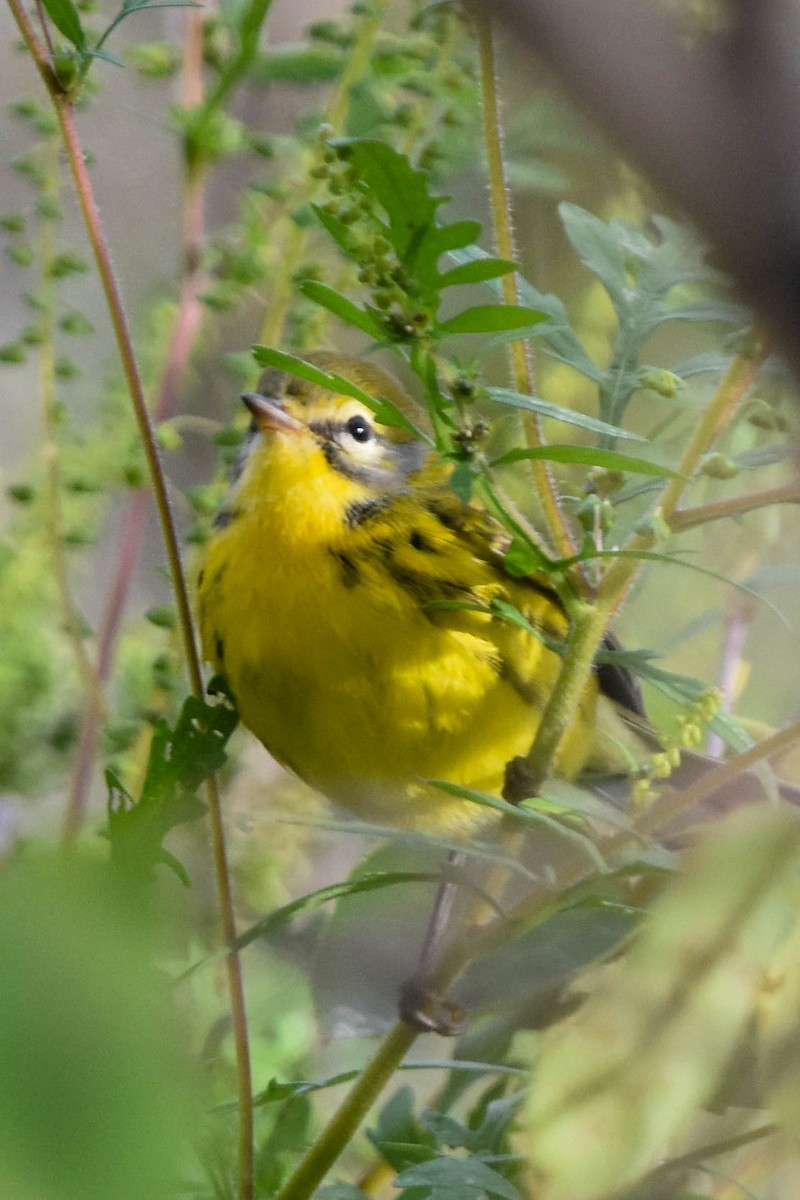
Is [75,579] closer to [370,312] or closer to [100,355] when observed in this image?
[100,355]

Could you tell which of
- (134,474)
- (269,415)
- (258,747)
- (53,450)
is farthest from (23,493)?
(258,747)

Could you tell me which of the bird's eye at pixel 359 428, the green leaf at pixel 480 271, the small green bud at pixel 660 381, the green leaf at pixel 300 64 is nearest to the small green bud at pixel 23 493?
the bird's eye at pixel 359 428

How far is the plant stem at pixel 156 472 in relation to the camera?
0.93 metres

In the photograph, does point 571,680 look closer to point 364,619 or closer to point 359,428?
point 364,619

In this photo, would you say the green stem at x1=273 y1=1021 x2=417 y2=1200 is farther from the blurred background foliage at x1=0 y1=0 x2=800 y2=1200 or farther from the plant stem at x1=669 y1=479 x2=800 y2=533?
the plant stem at x1=669 y1=479 x2=800 y2=533

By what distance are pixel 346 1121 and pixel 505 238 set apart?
1.91 feet

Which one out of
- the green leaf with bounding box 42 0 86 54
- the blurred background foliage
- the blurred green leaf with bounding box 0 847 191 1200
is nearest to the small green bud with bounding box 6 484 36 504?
the blurred background foliage

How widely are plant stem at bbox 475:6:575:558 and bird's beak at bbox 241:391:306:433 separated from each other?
58cm

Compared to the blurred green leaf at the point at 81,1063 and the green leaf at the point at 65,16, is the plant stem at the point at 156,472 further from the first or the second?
the blurred green leaf at the point at 81,1063

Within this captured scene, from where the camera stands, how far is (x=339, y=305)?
0.76 metres

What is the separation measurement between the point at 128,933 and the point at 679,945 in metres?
0.31

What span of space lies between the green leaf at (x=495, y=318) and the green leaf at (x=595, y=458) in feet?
0.24

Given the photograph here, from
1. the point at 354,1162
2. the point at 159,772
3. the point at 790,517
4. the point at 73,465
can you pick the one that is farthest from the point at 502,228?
the point at 354,1162

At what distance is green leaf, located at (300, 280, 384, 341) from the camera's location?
0.74 meters
